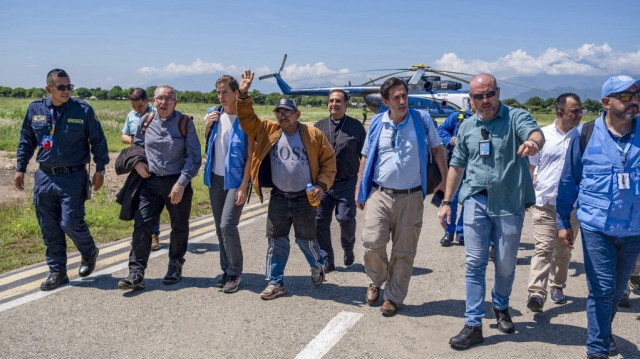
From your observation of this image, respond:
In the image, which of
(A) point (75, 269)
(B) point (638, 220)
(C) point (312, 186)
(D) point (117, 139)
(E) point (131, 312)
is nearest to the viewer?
(B) point (638, 220)

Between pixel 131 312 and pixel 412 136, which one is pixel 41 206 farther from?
pixel 412 136

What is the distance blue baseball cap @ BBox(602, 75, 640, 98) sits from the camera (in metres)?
3.70

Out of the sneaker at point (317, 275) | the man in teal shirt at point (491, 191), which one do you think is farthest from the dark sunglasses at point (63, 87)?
the man in teal shirt at point (491, 191)

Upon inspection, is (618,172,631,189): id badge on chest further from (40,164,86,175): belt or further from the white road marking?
(40,164,86,175): belt

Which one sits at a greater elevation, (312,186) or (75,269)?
(312,186)

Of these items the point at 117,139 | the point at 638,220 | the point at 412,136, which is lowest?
the point at 117,139

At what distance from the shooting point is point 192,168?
18.5 ft

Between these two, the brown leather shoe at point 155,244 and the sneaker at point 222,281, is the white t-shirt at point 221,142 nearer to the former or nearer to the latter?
the sneaker at point 222,281

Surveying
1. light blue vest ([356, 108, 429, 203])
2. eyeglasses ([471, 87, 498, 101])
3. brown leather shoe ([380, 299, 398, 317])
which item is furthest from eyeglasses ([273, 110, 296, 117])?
brown leather shoe ([380, 299, 398, 317])

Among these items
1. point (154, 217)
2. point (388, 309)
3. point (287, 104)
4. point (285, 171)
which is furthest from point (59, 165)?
point (388, 309)

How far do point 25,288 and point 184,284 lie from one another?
60.4 inches

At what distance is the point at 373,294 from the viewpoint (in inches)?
201

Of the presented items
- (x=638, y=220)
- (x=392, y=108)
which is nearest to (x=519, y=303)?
(x=638, y=220)

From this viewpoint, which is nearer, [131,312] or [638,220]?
[638,220]
